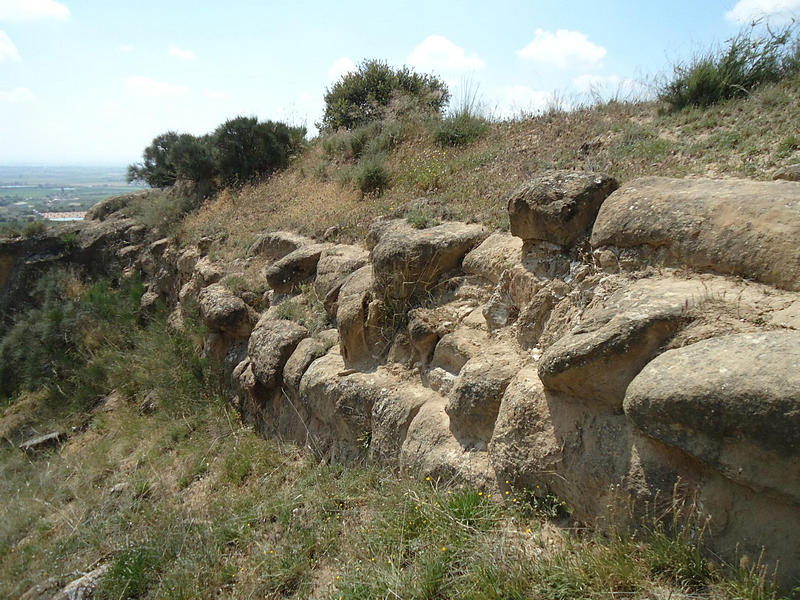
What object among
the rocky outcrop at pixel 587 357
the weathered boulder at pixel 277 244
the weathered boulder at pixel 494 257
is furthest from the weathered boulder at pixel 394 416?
the weathered boulder at pixel 277 244

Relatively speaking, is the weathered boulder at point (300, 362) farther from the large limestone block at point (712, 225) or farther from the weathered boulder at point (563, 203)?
the large limestone block at point (712, 225)

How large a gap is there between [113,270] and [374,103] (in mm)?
7037

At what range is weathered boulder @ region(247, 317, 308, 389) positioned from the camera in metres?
5.55

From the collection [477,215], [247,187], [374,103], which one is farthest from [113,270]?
[477,215]

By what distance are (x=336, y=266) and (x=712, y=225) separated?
12.9 feet

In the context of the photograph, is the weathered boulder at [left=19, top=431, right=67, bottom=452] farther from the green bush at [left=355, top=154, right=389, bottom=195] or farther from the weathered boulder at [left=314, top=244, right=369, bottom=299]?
the green bush at [left=355, top=154, right=389, bottom=195]

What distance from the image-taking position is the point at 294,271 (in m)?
6.62

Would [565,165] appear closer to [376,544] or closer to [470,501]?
[470,501]

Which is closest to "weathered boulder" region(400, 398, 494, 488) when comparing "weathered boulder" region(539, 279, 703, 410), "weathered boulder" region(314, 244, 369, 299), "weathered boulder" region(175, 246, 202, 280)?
"weathered boulder" region(539, 279, 703, 410)

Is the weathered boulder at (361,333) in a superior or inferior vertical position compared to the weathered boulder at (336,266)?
inferior

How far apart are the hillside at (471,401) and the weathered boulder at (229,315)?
1.7 inches

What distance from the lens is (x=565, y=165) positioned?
236 inches

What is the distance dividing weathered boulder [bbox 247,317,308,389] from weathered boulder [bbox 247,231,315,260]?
164cm

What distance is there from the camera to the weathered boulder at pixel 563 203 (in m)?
3.73
